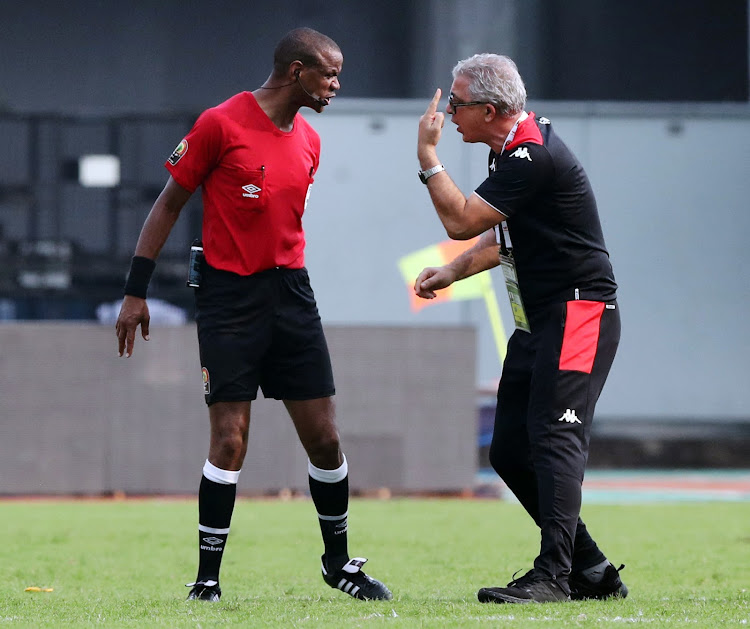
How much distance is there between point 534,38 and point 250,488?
25.7ft

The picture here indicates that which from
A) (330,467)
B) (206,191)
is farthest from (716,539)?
(206,191)

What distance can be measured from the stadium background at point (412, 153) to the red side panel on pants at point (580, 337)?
11.3m

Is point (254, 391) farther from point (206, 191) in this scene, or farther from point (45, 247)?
point (45, 247)

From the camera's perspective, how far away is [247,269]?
17.3ft

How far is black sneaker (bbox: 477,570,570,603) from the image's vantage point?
480cm

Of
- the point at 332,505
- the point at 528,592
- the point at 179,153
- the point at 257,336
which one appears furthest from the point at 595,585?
the point at 179,153

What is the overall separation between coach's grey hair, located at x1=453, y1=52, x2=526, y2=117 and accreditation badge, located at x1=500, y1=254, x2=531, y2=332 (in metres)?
0.56

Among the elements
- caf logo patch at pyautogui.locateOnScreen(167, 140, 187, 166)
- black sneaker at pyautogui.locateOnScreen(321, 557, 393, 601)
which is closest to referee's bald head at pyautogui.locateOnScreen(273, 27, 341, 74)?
caf logo patch at pyautogui.locateOnScreen(167, 140, 187, 166)

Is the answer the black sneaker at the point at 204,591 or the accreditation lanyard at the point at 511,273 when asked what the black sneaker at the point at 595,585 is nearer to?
the accreditation lanyard at the point at 511,273

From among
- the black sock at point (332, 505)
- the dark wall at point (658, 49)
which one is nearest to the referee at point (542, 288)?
the black sock at point (332, 505)

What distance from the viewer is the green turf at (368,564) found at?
4.57m

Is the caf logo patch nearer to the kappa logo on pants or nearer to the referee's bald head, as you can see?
the referee's bald head

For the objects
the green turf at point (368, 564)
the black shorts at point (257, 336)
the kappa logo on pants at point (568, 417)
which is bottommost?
the green turf at point (368, 564)

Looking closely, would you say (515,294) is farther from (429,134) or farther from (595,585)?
(595,585)
